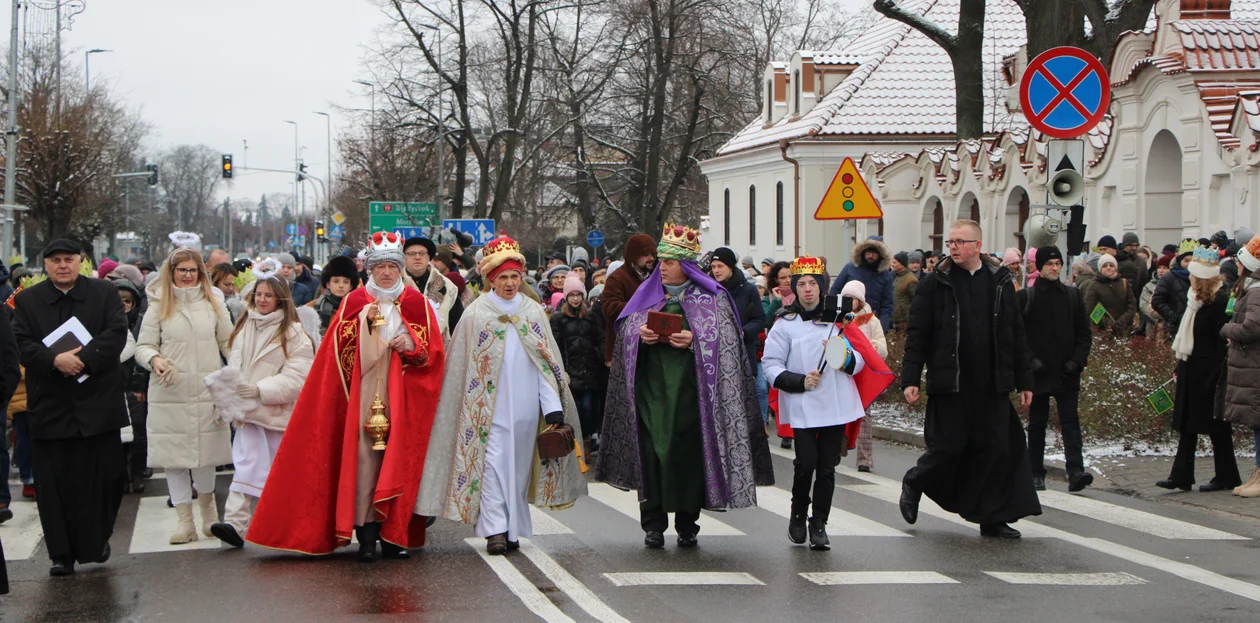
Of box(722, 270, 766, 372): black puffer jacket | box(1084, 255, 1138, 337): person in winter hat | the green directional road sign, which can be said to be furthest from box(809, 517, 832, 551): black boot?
the green directional road sign

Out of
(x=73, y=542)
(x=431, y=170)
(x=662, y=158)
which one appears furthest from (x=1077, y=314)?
(x=431, y=170)

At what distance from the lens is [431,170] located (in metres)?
61.1

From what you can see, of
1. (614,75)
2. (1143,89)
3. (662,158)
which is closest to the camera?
(1143,89)

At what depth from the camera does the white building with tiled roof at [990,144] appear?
73.7 feet

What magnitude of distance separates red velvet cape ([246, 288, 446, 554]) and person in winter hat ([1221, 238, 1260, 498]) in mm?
5705

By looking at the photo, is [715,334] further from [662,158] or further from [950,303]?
[662,158]

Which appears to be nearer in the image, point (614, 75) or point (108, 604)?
point (108, 604)

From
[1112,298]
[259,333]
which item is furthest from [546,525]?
[1112,298]

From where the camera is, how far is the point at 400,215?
161 ft

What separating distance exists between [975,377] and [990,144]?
23.2 metres

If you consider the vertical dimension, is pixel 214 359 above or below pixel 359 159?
below

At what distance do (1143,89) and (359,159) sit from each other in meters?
41.2

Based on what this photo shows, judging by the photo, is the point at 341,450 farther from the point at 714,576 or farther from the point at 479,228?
the point at 479,228

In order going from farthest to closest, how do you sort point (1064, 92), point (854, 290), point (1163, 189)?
point (1163, 189), point (1064, 92), point (854, 290)
